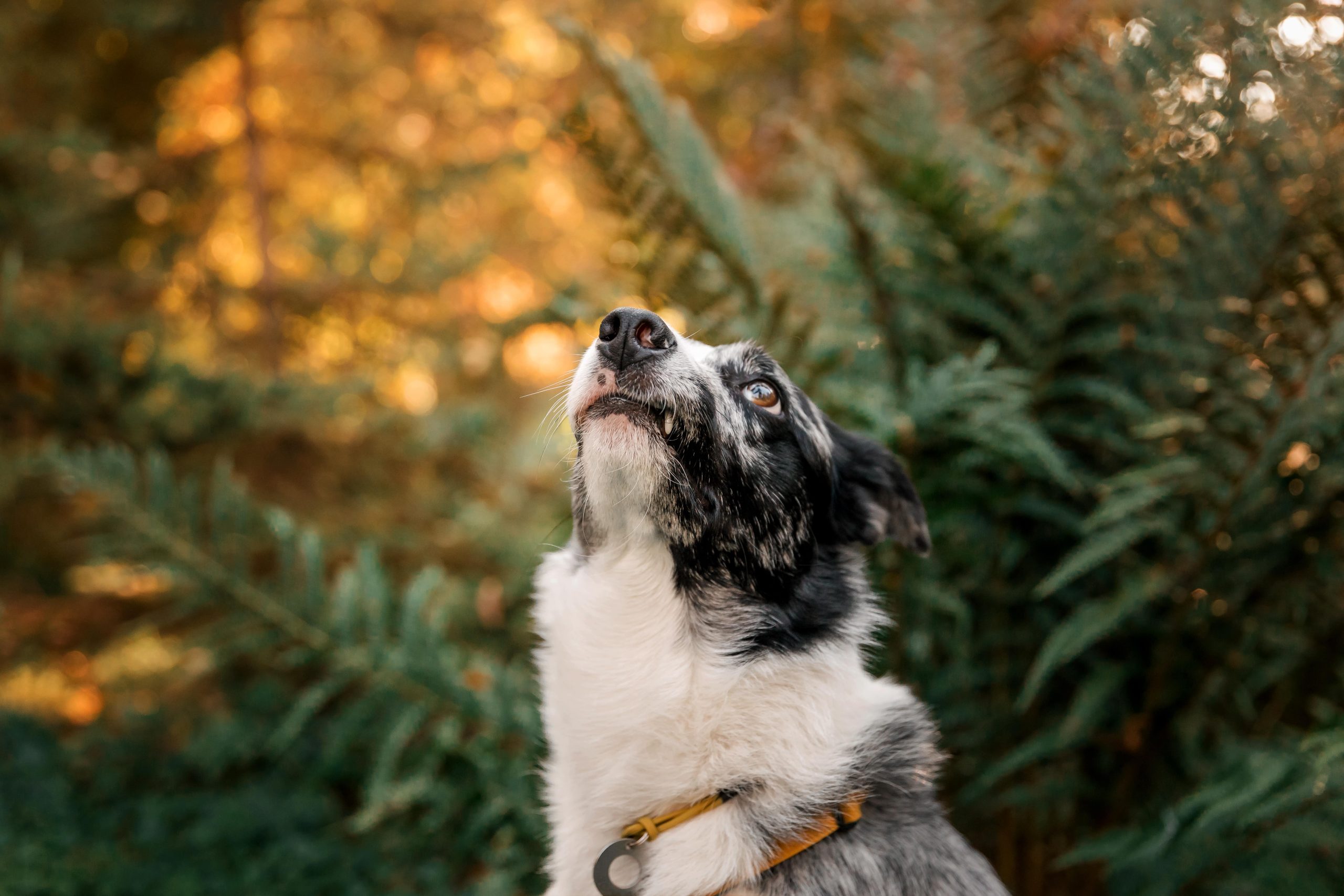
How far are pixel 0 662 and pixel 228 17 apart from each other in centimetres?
477

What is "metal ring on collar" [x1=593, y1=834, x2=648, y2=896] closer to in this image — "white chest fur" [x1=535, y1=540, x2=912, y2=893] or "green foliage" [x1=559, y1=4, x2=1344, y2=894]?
"white chest fur" [x1=535, y1=540, x2=912, y2=893]

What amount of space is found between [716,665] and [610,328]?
2.72 feet

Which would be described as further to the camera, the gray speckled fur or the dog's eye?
the dog's eye

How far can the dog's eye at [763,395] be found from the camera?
2215 mm

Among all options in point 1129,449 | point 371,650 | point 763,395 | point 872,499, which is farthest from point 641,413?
point 371,650

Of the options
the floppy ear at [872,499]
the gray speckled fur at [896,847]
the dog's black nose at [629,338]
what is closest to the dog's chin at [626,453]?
the dog's black nose at [629,338]

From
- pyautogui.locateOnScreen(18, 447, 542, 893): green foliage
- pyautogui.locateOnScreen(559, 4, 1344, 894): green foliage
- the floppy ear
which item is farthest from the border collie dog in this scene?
pyautogui.locateOnScreen(18, 447, 542, 893): green foliage

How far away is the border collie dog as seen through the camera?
76.1 inches

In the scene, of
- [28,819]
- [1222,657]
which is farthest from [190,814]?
[1222,657]

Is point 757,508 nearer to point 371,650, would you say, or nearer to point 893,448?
point 893,448

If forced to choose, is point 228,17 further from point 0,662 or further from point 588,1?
point 0,662

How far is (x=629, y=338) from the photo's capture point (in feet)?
6.61

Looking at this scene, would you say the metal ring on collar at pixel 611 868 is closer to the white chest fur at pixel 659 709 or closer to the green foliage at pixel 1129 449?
the white chest fur at pixel 659 709

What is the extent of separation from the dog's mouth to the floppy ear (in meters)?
0.56
